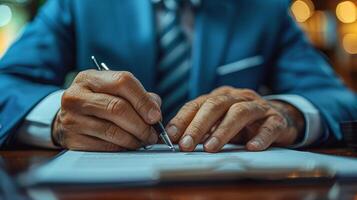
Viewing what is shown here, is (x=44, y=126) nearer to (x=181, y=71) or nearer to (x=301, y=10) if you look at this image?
(x=181, y=71)

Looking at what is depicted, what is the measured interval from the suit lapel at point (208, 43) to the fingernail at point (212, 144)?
16.9 inches

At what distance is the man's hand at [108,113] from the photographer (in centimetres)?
61

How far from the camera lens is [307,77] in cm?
109

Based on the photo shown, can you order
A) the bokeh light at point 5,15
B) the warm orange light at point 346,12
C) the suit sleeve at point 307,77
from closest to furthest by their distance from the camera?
the suit sleeve at point 307,77 → the bokeh light at point 5,15 → the warm orange light at point 346,12

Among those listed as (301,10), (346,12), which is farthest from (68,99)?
(346,12)

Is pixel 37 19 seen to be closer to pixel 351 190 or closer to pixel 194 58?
pixel 194 58

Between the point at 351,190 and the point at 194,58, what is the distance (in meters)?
0.70

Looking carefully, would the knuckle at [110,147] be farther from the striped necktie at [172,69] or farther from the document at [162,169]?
the striped necktie at [172,69]

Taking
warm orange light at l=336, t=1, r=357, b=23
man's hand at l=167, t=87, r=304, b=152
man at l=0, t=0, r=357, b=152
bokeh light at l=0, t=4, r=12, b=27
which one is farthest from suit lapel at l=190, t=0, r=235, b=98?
warm orange light at l=336, t=1, r=357, b=23

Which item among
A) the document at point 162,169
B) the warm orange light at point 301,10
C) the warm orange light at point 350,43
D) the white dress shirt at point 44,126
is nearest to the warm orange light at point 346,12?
the warm orange light at point 350,43

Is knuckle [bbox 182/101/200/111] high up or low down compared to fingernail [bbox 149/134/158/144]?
up

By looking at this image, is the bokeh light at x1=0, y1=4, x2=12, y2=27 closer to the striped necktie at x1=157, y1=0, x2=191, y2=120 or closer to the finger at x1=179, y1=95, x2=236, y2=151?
the striped necktie at x1=157, y1=0, x2=191, y2=120

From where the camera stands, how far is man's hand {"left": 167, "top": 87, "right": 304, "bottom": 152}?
0.63 metres

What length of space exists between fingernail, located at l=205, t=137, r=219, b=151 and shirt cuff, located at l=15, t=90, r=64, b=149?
0.88 feet
